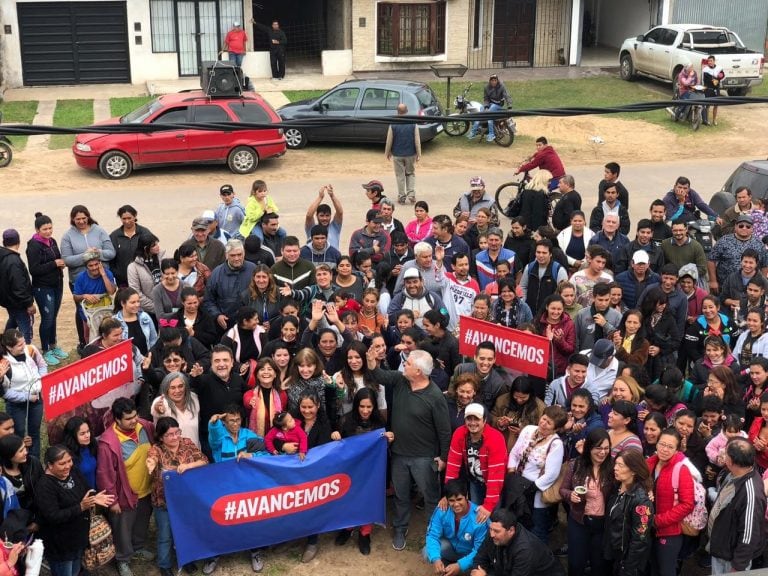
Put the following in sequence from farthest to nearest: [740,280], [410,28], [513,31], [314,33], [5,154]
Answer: [314,33], [513,31], [410,28], [5,154], [740,280]

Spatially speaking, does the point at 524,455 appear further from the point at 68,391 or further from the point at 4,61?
the point at 4,61

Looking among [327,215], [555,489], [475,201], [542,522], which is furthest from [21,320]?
[555,489]

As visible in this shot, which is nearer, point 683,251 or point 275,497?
point 275,497

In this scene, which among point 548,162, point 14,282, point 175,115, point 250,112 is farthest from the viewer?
point 250,112

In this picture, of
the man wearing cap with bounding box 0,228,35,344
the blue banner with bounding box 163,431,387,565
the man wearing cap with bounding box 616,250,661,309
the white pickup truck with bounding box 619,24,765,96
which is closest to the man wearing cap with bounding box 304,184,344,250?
the man wearing cap with bounding box 0,228,35,344

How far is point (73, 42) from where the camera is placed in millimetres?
28953

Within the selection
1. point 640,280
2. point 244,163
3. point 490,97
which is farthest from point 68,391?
point 490,97

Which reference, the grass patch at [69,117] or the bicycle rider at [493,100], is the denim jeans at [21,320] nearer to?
the grass patch at [69,117]

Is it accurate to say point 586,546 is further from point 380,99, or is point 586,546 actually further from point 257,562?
point 380,99

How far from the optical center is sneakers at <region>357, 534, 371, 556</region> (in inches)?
365

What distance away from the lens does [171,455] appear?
8.64m

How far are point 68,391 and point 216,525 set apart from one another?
1.68m

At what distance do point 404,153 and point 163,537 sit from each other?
10993 mm

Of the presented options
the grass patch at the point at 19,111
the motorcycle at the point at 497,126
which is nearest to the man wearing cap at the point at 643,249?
the motorcycle at the point at 497,126
